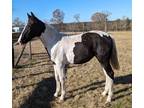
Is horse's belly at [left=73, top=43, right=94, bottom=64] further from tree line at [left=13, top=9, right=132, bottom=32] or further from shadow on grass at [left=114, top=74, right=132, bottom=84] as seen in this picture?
shadow on grass at [left=114, top=74, right=132, bottom=84]

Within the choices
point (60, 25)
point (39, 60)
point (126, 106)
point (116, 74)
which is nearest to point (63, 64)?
point (60, 25)

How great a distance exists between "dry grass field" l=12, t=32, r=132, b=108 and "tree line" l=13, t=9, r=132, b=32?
149 mm

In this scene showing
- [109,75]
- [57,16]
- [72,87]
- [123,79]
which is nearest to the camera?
[109,75]

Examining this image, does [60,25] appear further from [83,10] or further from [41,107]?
[41,107]

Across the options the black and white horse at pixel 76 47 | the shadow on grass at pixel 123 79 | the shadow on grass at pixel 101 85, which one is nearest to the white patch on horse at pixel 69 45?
the black and white horse at pixel 76 47

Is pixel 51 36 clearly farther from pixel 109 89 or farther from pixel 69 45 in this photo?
pixel 109 89

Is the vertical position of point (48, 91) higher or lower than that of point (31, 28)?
lower

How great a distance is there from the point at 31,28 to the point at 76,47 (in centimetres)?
41

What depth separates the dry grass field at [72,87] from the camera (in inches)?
97.2

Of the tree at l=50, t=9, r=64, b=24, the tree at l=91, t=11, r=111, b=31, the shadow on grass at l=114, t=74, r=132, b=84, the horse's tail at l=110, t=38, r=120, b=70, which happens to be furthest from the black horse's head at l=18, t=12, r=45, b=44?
the shadow on grass at l=114, t=74, r=132, b=84

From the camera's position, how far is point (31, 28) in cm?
241

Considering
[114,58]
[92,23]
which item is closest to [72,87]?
[114,58]

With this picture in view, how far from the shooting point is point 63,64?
100 inches

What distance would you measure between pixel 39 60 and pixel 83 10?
1.50m
